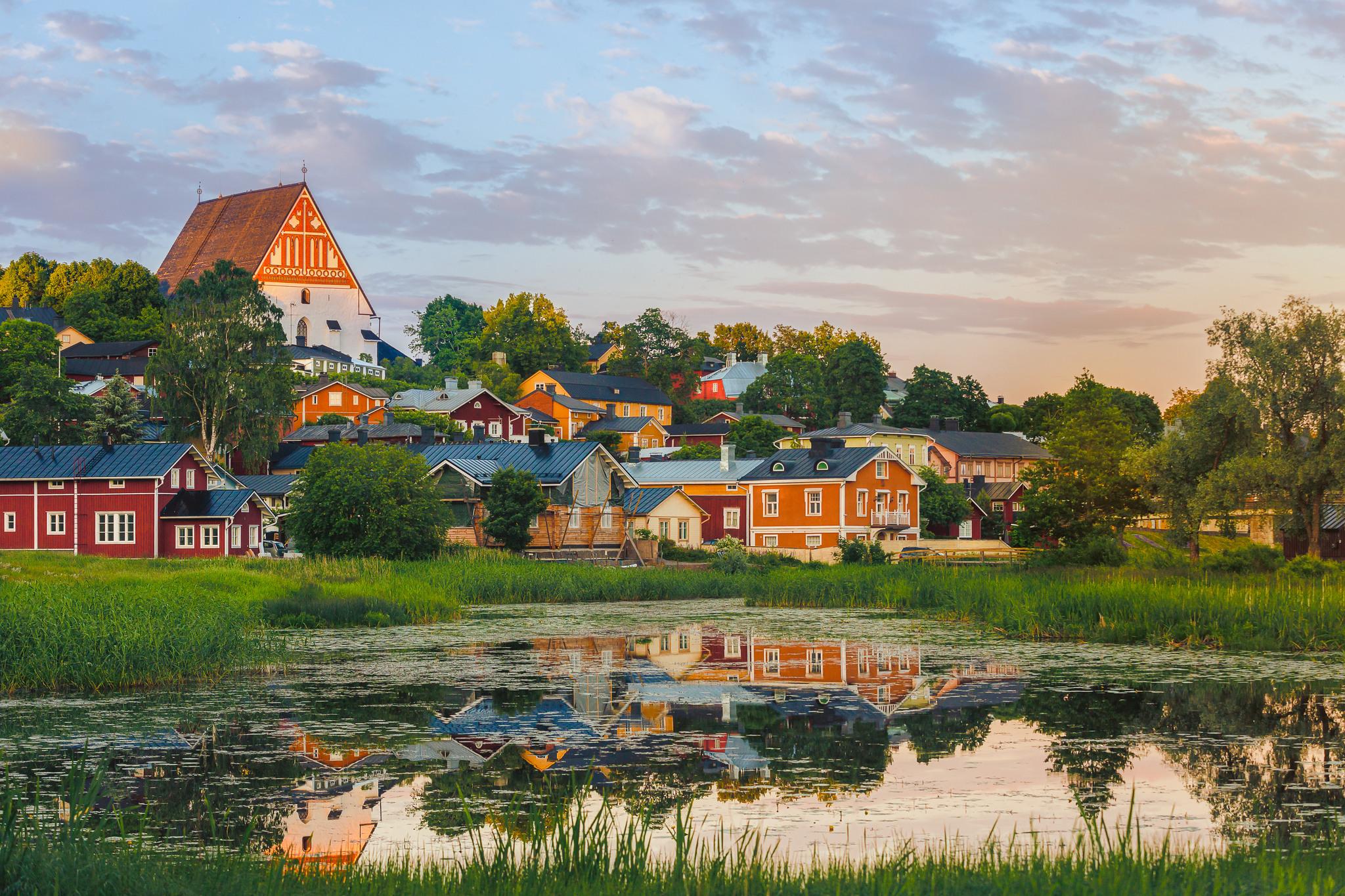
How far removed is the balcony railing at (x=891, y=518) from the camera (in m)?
70.3

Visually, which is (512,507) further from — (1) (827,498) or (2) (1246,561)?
(2) (1246,561)

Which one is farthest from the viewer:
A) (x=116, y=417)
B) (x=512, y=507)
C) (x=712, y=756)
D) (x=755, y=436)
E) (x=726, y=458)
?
(x=755, y=436)

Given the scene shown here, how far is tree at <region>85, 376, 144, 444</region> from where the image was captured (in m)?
68.3

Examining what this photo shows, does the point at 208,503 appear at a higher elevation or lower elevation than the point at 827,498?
lower

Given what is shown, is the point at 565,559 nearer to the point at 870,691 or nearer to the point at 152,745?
the point at 870,691

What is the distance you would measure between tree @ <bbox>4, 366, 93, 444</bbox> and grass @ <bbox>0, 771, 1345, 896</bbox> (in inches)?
2485

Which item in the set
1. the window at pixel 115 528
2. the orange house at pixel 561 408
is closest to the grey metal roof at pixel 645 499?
the window at pixel 115 528

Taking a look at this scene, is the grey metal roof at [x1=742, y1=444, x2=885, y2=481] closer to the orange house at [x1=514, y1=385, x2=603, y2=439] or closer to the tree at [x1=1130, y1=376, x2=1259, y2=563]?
the tree at [x1=1130, y1=376, x2=1259, y2=563]

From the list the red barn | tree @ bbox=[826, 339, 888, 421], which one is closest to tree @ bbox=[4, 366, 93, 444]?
the red barn

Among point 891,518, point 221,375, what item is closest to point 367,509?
point 221,375

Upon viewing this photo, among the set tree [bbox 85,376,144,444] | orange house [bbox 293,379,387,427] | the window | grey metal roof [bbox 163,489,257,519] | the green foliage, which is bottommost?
the window

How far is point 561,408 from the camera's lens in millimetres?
118938

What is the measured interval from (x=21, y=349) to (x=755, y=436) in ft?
160

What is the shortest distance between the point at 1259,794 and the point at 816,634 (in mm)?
17069
